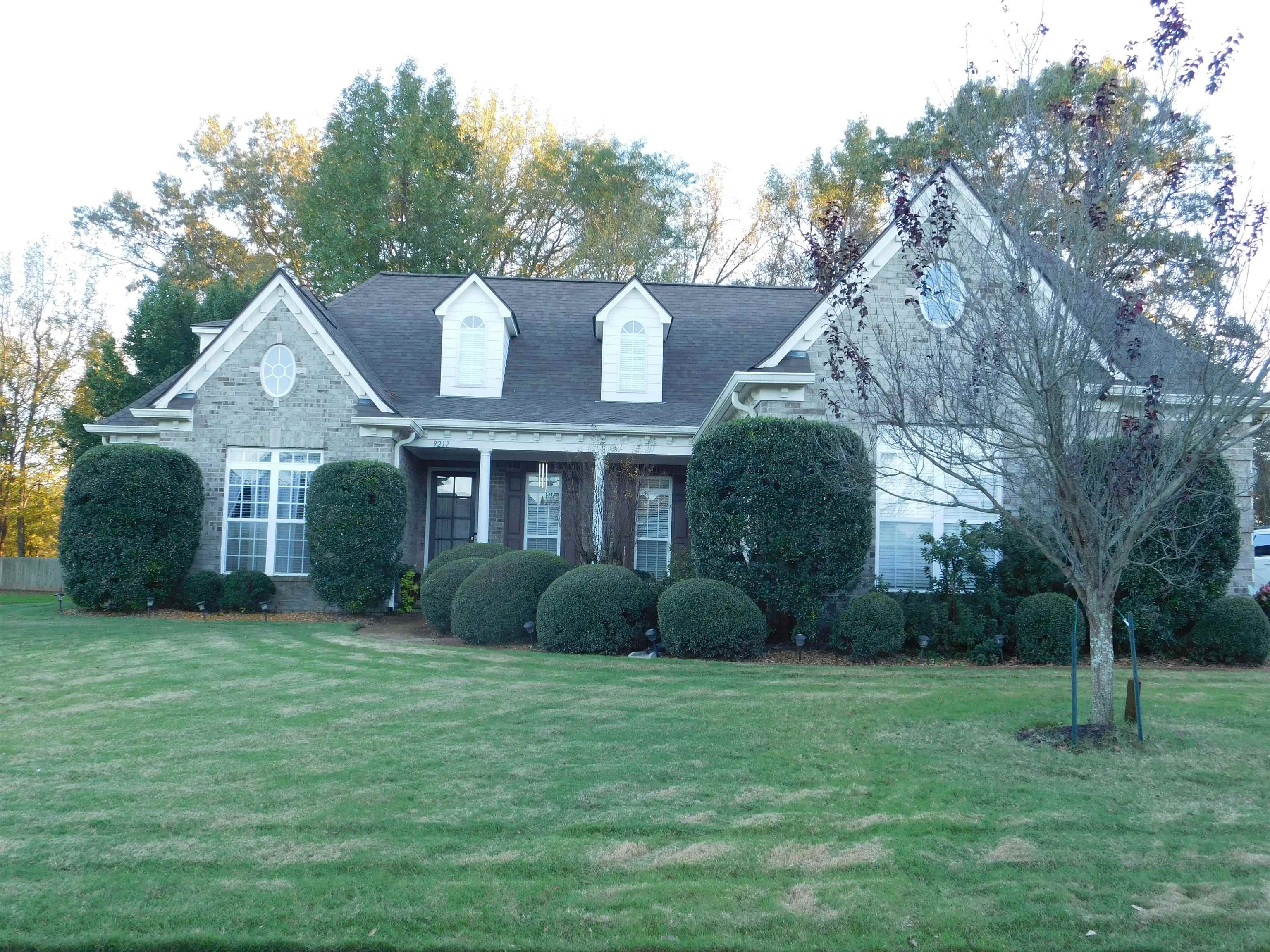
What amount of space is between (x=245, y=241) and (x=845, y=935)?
36.3m

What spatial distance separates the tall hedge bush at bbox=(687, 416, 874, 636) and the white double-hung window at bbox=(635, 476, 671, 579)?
712 cm

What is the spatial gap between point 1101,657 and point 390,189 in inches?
1049

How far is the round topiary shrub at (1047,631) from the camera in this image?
11383 millimetres

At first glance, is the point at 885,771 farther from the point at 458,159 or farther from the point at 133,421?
the point at 458,159

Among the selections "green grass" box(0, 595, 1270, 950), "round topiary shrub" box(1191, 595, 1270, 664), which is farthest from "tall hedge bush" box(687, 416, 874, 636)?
"round topiary shrub" box(1191, 595, 1270, 664)

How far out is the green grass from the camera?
157 inches

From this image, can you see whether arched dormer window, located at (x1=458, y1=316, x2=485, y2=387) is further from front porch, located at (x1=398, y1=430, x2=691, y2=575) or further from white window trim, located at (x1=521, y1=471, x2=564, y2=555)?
white window trim, located at (x1=521, y1=471, x2=564, y2=555)

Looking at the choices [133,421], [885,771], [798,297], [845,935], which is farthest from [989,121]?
[133,421]

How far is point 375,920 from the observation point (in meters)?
3.95

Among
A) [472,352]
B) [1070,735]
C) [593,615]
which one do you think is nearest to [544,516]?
[472,352]

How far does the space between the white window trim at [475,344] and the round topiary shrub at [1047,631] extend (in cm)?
1105

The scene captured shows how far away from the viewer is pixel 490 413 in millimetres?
17625

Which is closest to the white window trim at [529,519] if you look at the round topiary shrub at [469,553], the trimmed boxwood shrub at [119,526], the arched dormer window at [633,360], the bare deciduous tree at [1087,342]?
the arched dormer window at [633,360]

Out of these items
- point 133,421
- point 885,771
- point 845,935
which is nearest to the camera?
point 845,935
